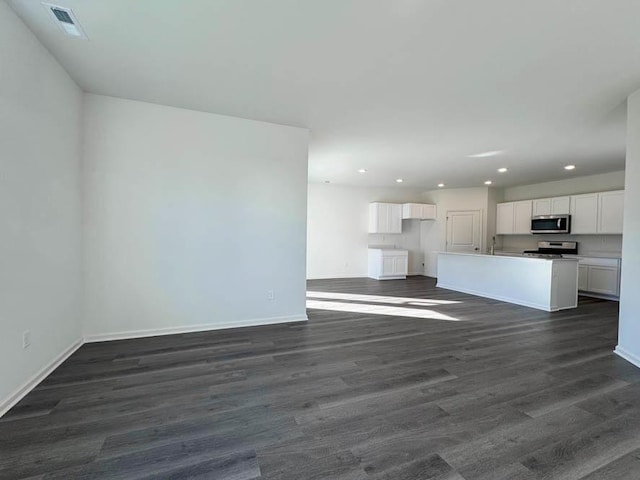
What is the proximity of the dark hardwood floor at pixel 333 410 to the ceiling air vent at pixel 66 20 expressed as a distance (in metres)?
2.72

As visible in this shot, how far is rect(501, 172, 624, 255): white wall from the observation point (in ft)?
20.4

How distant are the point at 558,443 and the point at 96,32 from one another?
417 centimetres

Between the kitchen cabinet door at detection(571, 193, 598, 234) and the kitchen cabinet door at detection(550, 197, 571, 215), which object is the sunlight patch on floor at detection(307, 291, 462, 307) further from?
the kitchen cabinet door at detection(550, 197, 571, 215)

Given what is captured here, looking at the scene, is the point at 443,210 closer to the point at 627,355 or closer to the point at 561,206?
the point at 561,206

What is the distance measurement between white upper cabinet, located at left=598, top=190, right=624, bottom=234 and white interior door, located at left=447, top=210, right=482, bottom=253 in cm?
248

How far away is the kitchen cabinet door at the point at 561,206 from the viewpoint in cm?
660

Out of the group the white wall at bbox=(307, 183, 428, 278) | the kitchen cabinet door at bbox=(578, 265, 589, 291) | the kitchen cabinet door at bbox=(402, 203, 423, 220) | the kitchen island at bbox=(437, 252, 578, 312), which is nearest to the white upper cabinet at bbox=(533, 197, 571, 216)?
the kitchen cabinet door at bbox=(578, 265, 589, 291)

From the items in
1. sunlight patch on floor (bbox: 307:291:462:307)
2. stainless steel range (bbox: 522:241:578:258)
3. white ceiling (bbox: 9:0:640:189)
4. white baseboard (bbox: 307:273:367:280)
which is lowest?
sunlight patch on floor (bbox: 307:291:462:307)

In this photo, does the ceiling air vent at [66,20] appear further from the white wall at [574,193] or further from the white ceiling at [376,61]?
Answer: the white wall at [574,193]

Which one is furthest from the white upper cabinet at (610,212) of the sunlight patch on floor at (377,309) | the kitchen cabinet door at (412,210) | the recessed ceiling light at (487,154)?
the sunlight patch on floor at (377,309)

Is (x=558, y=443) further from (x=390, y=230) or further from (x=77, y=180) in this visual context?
(x=390, y=230)

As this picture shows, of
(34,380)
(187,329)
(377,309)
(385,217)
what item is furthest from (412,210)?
(34,380)

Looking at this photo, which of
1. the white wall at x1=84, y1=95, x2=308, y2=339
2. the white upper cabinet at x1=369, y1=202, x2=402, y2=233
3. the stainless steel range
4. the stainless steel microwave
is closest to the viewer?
the white wall at x1=84, y1=95, x2=308, y2=339

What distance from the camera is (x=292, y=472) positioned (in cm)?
150
